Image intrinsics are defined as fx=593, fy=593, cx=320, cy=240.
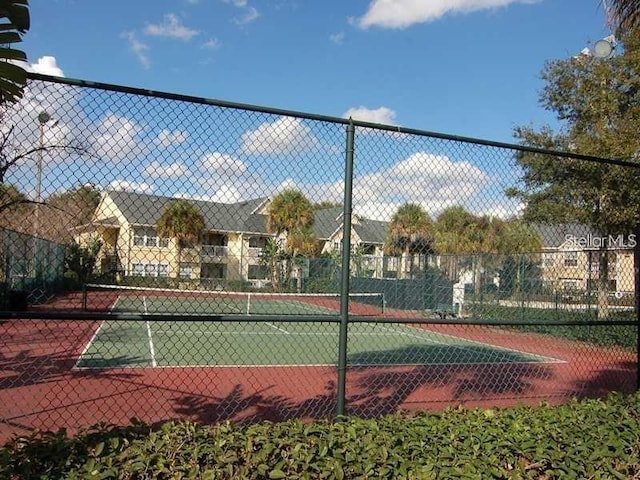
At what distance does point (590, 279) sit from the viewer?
13086mm

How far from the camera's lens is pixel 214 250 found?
4652 mm

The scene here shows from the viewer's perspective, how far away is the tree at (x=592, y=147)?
1363cm

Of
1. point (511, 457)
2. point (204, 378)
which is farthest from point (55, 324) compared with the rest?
point (511, 457)

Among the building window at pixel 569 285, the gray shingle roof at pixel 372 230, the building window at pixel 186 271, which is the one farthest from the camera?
the building window at pixel 569 285

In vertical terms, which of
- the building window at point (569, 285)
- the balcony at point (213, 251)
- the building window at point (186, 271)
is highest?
the balcony at point (213, 251)

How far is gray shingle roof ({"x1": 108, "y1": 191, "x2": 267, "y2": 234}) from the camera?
158 inches

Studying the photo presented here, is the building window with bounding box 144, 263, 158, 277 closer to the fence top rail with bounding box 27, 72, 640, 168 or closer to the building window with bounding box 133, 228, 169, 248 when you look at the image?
the building window with bounding box 133, 228, 169, 248

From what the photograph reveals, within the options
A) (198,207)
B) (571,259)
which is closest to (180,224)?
(198,207)

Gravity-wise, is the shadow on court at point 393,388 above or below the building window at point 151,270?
below

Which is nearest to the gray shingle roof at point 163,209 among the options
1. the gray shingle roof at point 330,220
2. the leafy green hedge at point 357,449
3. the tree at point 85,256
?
the tree at point 85,256

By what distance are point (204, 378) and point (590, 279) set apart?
28.1 feet

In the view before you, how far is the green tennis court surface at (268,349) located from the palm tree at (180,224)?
6773 mm

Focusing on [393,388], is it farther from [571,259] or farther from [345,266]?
[345,266]

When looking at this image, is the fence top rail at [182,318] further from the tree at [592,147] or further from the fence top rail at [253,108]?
the tree at [592,147]
